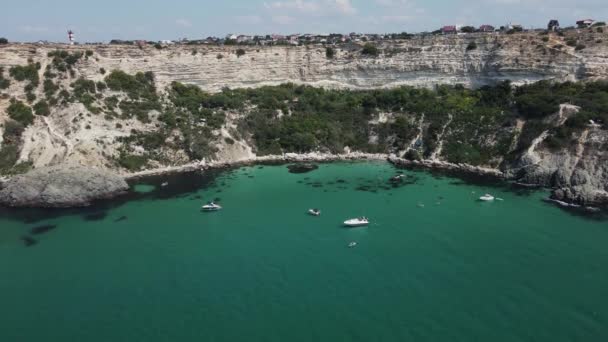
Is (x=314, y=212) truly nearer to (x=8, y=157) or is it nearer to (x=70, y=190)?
(x=70, y=190)

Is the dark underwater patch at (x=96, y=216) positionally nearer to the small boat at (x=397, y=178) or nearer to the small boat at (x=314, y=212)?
the small boat at (x=314, y=212)

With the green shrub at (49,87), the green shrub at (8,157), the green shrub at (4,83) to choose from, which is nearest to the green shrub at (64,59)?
the green shrub at (49,87)

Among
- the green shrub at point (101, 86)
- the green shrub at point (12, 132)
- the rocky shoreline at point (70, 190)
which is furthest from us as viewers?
the green shrub at point (101, 86)

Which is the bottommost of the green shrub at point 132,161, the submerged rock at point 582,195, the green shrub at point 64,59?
the submerged rock at point 582,195

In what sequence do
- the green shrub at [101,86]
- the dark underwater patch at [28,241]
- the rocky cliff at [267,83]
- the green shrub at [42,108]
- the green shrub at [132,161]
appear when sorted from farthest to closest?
the green shrub at [101,86]
the green shrub at [42,108]
the green shrub at [132,161]
the rocky cliff at [267,83]
the dark underwater patch at [28,241]

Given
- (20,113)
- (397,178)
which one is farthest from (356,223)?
(20,113)

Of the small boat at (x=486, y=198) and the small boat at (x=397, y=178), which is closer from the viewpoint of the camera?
the small boat at (x=486, y=198)

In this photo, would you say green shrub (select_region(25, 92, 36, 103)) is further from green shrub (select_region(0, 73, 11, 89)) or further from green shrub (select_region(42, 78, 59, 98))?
green shrub (select_region(0, 73, 11, 89))

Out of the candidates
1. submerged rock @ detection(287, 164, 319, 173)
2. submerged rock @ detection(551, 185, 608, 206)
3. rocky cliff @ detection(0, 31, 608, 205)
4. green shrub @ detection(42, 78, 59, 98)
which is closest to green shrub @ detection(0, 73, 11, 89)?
rocky cliff @ detection(0, 31, 608, 205)
